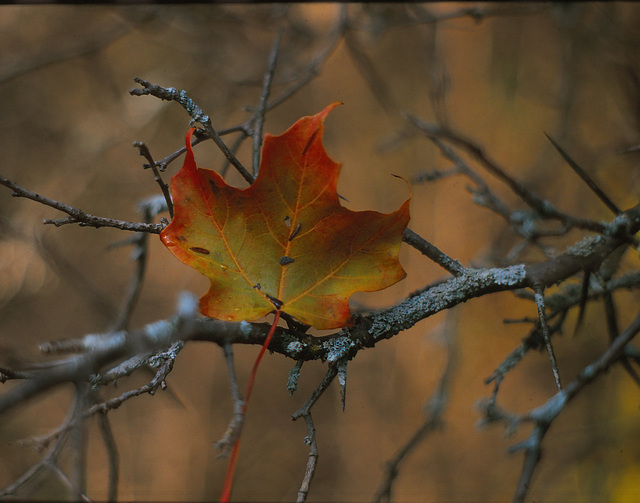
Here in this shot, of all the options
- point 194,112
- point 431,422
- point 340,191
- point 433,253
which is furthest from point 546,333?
point 340,191

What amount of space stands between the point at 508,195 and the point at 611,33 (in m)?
0.48

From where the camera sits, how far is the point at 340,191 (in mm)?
1567

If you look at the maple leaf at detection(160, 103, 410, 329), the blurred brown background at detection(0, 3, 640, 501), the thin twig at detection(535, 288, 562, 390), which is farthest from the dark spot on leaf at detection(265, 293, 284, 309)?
the blurred brown background at detection(0, 3, 640, 501)

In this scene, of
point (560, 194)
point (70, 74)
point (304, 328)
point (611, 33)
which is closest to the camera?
point (304, 328)

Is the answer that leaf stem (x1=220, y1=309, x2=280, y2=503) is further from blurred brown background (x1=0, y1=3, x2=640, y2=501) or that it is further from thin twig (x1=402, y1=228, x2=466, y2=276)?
blurred brown background (x1=0, y1=3, x2=640, y2=501)

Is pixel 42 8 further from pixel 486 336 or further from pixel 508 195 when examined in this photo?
pixel 486 336

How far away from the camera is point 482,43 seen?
5.20 ft

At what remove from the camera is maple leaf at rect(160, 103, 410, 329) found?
40 centimetres

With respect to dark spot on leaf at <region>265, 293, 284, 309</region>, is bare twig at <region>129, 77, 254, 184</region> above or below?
above

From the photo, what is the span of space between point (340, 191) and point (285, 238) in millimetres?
1156

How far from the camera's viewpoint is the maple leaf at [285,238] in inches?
15.8

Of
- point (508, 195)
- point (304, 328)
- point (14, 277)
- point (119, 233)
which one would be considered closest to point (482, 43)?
point (508, 195)

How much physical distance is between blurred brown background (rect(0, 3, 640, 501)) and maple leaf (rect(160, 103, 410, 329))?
3.31 feet

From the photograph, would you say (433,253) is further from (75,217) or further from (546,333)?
(75,217)
